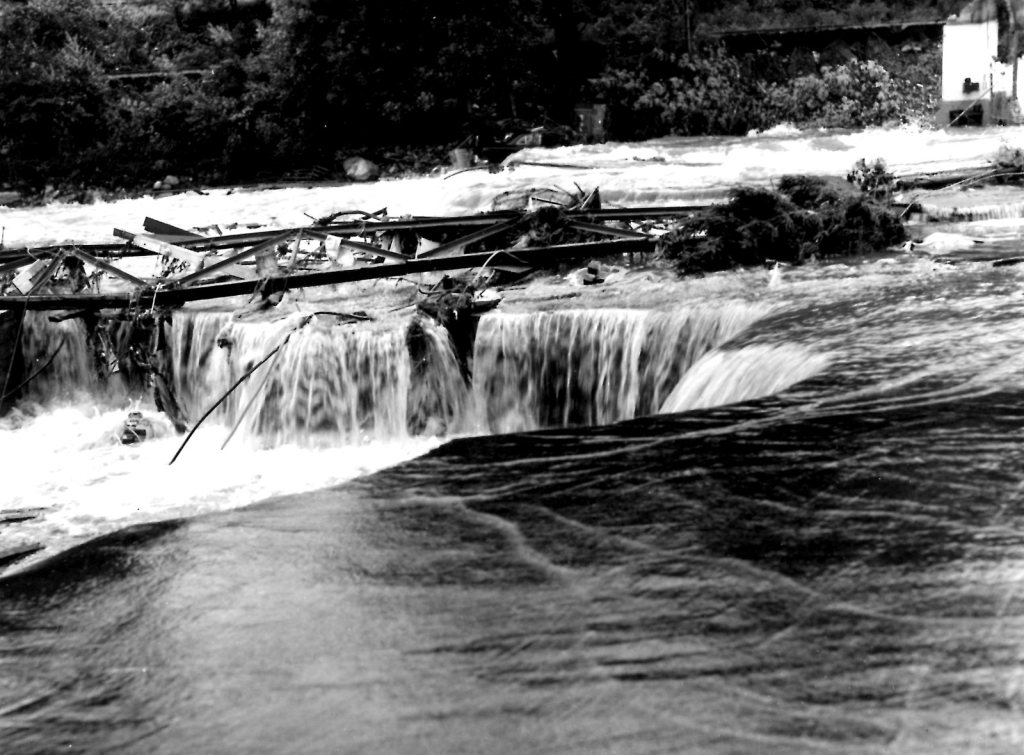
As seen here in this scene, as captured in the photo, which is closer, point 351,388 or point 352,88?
point 351,388

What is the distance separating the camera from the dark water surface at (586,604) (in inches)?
149

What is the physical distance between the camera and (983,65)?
100.0 feet

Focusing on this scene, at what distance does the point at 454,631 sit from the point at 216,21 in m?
39.5

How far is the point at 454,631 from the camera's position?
440 centimetres

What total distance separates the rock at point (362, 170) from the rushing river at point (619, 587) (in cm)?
2423

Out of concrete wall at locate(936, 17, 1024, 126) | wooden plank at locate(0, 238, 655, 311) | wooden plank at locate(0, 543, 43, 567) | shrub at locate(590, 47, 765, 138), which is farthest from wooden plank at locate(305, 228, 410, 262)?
shrub at locate(590, 47, 765, 138)

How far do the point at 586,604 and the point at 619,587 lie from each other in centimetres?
16

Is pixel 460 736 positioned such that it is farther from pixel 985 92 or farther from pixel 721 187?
pixel 985 92

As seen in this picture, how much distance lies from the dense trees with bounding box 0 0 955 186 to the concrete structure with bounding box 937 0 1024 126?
625 centimetres

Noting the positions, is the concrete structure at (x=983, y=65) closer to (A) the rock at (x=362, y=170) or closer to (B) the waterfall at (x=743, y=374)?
(A) the rock at (x=362, y=170)

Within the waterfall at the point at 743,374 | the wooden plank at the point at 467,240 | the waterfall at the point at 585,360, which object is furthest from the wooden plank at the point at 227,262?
the waterfall at the point at 743,374

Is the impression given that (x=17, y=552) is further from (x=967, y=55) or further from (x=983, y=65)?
(x=967, y=55)

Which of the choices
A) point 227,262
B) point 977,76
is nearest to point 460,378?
point 227,262

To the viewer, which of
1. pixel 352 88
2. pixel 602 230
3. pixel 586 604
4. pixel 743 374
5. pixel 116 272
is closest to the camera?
pixel 586 604
